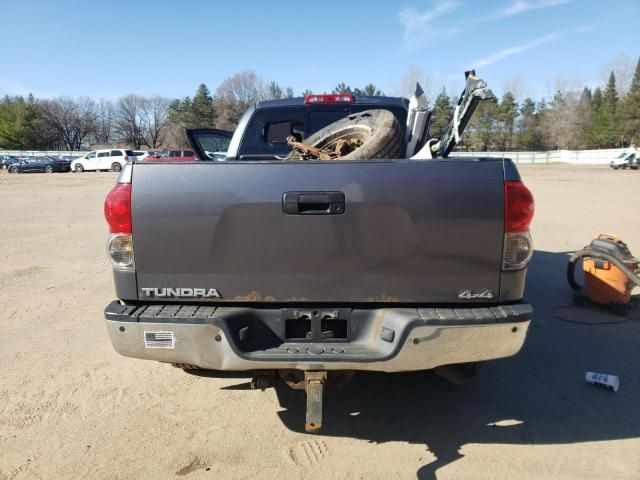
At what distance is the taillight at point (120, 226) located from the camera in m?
2.54

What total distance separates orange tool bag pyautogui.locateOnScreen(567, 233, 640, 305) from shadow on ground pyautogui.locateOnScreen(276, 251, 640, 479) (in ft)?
2.76

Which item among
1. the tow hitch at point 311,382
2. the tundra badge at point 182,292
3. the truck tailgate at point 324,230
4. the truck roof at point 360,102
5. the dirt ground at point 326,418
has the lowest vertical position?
the dirt ground at point 326,418

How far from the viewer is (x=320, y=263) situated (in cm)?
255

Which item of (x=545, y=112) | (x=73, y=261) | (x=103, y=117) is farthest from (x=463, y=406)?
(x=103, y=117)

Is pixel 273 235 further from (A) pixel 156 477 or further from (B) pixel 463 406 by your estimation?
(B) pixel 463 406

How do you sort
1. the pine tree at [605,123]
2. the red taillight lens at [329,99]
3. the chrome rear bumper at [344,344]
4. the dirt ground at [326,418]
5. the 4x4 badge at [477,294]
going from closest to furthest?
1. the chrome rear bumper at [344,344]
2. the 4x4 badge at [477,294]
3. the dirt ground at [326,418]
4. the red taillight lens at [329,99]
5. the pine tree at [605,123]

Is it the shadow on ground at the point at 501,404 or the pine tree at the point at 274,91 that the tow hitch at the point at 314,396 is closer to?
the shadow on ground at the point at 501,404

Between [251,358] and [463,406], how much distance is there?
1.74m

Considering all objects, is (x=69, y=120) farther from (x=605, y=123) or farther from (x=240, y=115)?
(x=605, y=123)

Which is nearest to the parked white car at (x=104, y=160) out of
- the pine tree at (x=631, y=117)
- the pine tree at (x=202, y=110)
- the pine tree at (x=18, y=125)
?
the pine tree at (x=202, y=110)

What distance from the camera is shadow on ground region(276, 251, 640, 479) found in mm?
3008

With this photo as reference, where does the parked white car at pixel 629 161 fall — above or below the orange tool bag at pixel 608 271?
above

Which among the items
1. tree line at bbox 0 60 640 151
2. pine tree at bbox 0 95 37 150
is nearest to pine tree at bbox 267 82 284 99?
tree line at bbox 0 60 640 151

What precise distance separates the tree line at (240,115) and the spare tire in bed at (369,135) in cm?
6664
